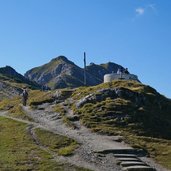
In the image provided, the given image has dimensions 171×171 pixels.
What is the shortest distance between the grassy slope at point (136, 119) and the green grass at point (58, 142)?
7586 mm

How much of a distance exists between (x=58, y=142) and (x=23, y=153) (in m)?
6.39

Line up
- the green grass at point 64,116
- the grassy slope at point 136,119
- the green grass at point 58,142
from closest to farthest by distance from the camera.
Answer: the green grass at point 58,142 → the grassy slope at point 136,119 → the green grass at point 64,116

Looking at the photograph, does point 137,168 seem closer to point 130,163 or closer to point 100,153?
point 130,163

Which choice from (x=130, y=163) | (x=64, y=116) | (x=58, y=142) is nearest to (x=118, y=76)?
(x=64, y=116)

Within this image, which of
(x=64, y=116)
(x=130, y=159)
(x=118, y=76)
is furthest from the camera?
(x=118, y=76)

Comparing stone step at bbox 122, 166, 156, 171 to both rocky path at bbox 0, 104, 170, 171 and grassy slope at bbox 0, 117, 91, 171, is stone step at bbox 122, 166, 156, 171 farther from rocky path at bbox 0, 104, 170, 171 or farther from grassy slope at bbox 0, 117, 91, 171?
grassy slope at bbox 0, 117, 91, 171

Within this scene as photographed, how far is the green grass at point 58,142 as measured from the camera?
4742 centimetres

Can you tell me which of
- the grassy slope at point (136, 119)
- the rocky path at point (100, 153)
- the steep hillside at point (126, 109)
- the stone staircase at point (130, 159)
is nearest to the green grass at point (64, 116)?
the rocky path at point (100, 153)

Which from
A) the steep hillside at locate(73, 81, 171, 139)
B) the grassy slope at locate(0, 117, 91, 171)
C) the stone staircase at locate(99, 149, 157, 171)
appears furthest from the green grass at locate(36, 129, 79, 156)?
the steep hillside at locate(73, 81, 171, 139)

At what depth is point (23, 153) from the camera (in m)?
45.8

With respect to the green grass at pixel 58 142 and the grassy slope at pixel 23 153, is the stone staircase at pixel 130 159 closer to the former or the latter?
the green grass at pixel 58 142

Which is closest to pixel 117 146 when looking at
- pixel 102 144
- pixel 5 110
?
pixel 102 144

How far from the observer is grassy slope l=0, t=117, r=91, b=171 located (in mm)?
41256

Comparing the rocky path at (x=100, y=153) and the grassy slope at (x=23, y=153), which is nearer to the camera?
the grassy slope at (x=23, y=153)
